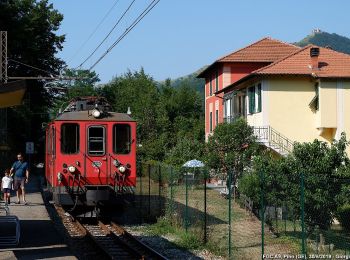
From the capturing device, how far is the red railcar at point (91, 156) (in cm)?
1891

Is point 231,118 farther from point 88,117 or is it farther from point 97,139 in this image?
point 88,117

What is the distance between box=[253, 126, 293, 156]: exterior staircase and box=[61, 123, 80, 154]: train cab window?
16.6m

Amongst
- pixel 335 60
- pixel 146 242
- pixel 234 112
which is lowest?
pixel 146 242

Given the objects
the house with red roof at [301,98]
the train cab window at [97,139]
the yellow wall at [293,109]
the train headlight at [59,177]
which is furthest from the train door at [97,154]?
the yellow wall at [293,109]

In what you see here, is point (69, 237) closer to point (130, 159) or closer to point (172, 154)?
point (130, 159)

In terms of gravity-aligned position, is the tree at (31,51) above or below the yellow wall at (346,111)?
above

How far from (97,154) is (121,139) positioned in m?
0.81

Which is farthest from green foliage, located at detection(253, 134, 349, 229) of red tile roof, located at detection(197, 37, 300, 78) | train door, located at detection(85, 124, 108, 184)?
red tile roof, located at detection(197, 37, 300, 78)

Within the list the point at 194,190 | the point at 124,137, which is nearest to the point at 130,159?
the point at 124,137

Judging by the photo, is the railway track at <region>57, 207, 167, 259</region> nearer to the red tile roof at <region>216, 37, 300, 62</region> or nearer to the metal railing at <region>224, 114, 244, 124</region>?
the metal railing at <region>224, 114, 244, 124</region>

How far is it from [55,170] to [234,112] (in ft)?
76.5

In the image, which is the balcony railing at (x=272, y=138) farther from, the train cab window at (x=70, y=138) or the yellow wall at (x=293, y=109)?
the train cab window at (x=70, y=138)

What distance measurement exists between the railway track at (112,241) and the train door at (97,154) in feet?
4.86

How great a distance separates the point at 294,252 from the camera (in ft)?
43.3
